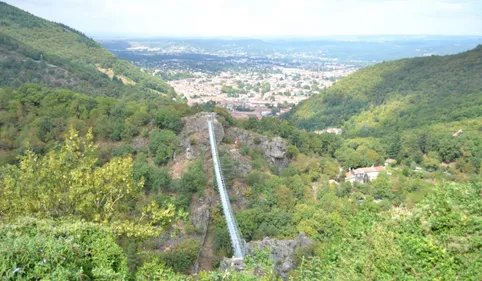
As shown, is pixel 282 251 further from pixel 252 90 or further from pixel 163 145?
pixel 252 90

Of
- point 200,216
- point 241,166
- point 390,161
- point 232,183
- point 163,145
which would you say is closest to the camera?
point 200,216

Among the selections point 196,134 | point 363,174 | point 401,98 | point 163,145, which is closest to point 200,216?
point 163,145

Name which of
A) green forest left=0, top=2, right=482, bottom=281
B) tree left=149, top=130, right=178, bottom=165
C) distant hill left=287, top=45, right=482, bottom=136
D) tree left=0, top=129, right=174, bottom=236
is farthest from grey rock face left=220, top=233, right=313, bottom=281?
distant hill left=287, top=45, right=482, bottom=136

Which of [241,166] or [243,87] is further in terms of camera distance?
[243,87]

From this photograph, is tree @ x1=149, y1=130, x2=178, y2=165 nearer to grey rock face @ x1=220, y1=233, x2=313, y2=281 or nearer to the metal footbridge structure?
the metal footbridge structure

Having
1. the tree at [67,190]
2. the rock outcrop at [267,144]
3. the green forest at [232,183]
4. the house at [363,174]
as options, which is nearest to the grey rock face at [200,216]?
the green forest at [232,183]

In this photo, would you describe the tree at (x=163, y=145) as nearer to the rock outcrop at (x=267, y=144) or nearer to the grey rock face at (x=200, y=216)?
the rock outcrop at (x=267, y=144)

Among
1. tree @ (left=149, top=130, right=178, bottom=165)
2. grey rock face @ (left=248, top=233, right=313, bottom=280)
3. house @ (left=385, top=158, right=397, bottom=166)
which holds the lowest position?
house @ (left=385, top=158, right=397, bottom=166)
